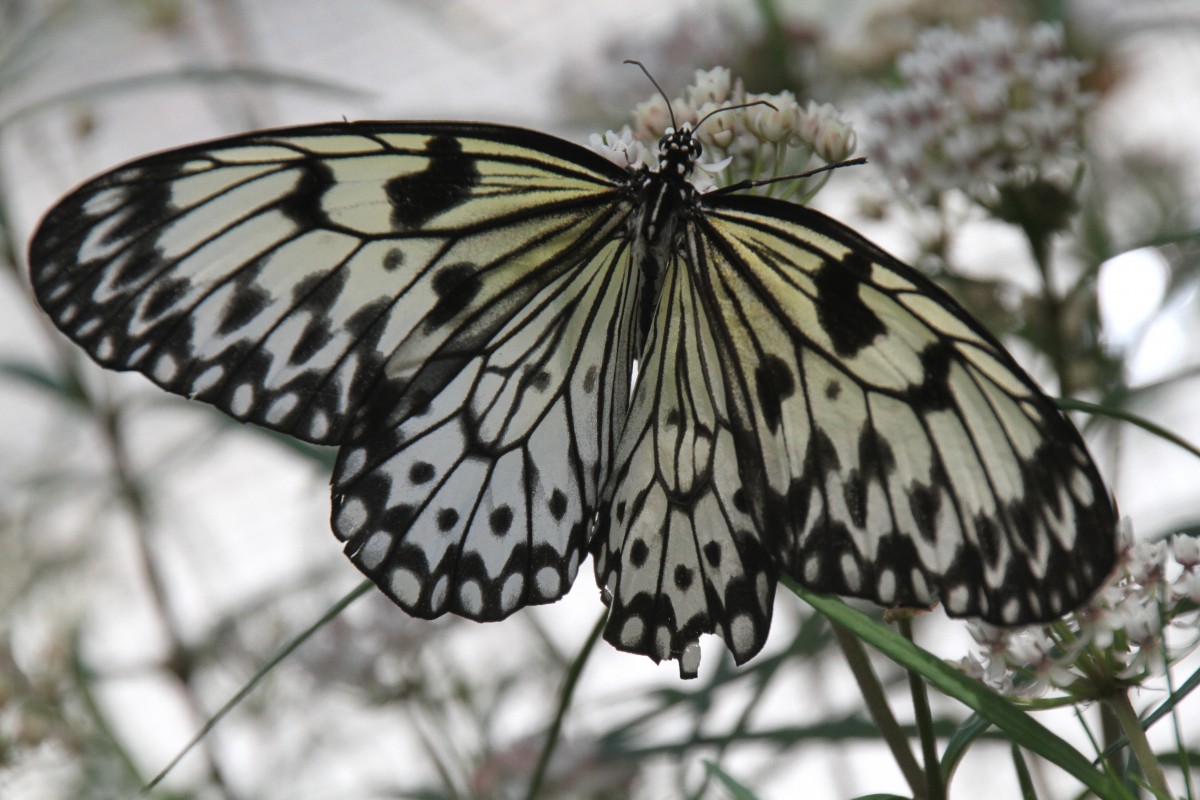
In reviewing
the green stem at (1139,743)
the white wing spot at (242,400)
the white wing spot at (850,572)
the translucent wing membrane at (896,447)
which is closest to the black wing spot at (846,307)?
the translucent wing membrane at (896,447)

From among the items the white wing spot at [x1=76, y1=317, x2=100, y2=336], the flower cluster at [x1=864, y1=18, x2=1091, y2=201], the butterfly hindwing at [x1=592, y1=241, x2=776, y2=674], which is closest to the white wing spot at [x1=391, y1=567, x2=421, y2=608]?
the butterfly hindwing at [x1=592, y1=241, x2=776, y2=674]

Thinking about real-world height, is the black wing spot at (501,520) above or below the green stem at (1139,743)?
above

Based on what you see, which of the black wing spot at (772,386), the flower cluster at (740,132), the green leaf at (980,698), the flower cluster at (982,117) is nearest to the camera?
the green leaf at (980,698)

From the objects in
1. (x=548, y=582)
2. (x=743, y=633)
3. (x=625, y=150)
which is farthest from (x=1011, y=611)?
(x=625, y=150)

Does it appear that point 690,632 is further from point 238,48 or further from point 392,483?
point 238,48

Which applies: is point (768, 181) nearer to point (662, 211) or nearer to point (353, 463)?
point (662, 211)

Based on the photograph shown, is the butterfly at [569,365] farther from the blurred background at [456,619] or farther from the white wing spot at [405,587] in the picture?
the blurred background at [456,619]
